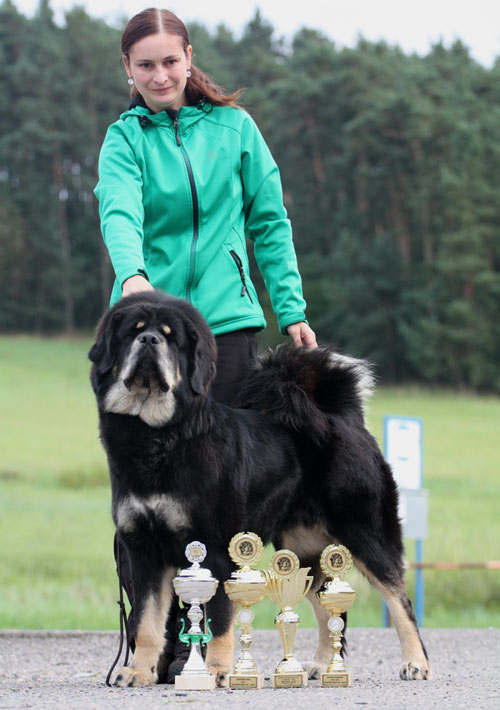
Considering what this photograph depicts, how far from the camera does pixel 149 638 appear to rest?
155 inches

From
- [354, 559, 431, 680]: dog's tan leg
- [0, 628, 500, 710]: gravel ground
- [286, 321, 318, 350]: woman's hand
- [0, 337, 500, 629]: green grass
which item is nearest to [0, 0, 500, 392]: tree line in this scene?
[0, 337, 500, 629]: green grass

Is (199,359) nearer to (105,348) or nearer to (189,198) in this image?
(105,348)

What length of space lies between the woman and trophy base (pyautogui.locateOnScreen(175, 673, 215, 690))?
127 cm

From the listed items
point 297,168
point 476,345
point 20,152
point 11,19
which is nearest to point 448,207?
point 476,345

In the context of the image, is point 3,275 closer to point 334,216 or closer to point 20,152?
point 20,152

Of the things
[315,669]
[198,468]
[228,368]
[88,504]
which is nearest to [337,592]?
[315,669]

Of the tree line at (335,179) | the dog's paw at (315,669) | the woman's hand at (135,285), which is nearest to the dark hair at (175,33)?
the woman's hand at (135,285)

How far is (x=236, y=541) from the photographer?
378 cm

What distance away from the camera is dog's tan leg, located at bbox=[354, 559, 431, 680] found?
14.1 ft

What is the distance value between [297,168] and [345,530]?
40016mm

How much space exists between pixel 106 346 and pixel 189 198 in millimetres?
856

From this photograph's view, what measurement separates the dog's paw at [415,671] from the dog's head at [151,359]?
148 centimetres

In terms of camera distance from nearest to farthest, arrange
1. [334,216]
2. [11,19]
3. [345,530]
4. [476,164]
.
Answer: [345,530] < [476,164] < [334,216] < [11,19]

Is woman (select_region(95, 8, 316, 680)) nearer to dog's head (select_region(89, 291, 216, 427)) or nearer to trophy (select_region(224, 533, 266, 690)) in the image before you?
dog's head (select_region(89, 291, 216, 427))
